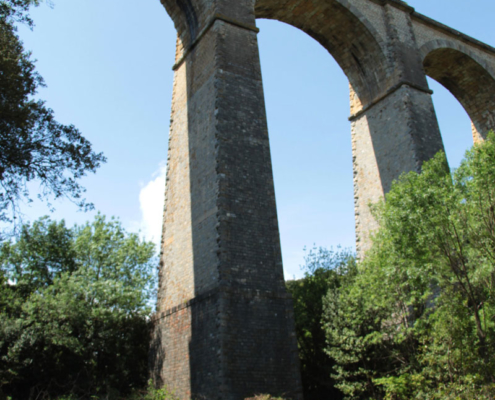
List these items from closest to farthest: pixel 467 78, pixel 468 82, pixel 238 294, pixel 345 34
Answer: pixel 238 294 → pixel 345 34 → pixel 467 78 → pixel 468 82

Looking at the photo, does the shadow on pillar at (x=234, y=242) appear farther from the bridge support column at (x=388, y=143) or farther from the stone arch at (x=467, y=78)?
the stone arch at (x=467, y=78)

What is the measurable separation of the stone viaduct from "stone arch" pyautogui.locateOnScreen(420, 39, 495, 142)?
3.43ft

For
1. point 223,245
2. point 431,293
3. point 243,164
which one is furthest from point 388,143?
point 223,245

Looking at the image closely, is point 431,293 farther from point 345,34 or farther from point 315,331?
point 345,34

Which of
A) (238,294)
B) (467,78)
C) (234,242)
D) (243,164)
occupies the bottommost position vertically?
(238,294)

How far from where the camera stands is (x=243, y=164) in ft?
42.3

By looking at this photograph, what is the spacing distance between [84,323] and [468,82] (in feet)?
71.7

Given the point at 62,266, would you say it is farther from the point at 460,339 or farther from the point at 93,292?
the point at 460,339

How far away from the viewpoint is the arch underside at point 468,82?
2311cm

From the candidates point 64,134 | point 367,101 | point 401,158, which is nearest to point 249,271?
point 64,134

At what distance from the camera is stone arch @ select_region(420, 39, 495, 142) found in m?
22.8

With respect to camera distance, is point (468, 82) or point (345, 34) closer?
point (345, 34)

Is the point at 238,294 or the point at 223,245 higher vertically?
the point at 223,245

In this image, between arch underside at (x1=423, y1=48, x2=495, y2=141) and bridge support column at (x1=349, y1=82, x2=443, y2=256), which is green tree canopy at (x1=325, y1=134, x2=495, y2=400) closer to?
bridge support column at (x1=349, y1=82, x2=443, y2=256)
